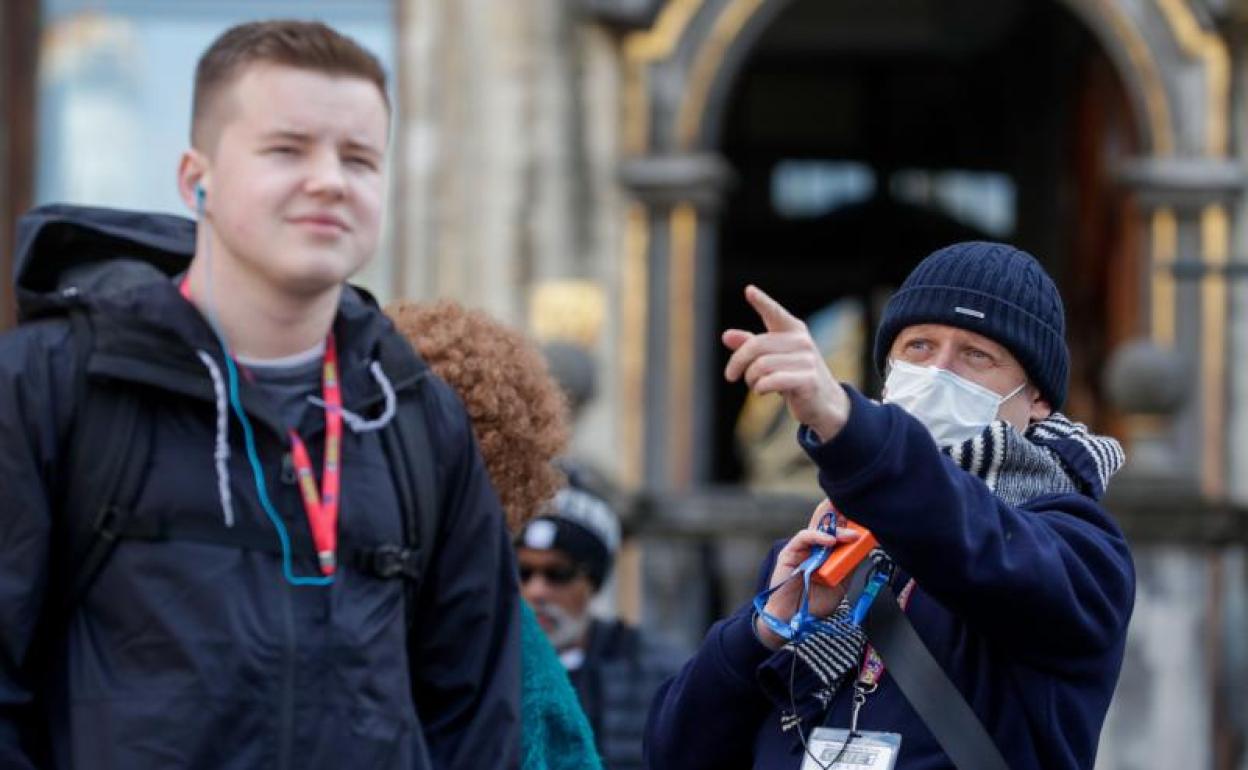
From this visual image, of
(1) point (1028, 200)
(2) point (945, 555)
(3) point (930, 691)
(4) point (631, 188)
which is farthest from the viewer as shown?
(1) point (1028, 200)

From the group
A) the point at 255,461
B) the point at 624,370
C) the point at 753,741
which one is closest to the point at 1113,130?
the point at 624,370

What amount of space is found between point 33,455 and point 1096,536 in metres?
1.30

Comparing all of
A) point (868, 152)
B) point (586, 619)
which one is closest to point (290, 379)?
point (586, 619)

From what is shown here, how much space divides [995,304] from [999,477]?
8.8 inches

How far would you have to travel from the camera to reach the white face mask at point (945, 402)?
10.7ft

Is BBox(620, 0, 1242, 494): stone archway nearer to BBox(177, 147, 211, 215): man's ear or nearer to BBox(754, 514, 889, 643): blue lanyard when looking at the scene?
BBox(754, 514, 889, 643): blue lanyard

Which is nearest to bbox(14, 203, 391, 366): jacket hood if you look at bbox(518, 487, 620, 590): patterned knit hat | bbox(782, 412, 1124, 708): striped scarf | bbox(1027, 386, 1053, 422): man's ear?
bbox(782, 412, 1124, 708): striped scarf

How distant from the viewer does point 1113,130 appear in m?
10.8

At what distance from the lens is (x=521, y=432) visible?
142 inches

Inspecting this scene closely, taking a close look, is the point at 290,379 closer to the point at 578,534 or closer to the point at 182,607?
the point at 182,607

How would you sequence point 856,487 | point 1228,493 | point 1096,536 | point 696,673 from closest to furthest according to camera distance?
point 856,487, point 1096,536, point 696,673, point 1228,493

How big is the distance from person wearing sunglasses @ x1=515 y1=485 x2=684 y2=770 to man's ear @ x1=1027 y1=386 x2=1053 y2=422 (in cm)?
187

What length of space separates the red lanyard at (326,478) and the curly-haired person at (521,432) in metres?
0.66

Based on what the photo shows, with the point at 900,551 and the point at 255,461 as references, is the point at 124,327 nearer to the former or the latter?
the point at 255,461
